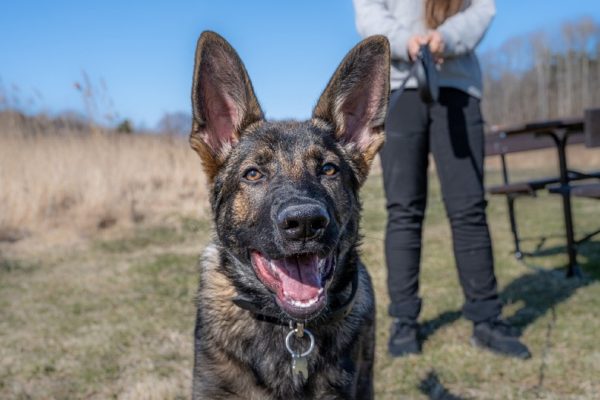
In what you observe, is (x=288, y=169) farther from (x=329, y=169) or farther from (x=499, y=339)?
(x=499, y=339)

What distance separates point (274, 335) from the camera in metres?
2.39

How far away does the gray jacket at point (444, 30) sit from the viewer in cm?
359

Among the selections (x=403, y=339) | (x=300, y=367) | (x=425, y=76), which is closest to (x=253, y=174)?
(x=300, y=367)

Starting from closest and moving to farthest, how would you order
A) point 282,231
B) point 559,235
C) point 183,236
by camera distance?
point 282,231 → point 559,235 → point 183,236

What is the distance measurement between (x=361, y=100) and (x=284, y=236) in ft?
3.55

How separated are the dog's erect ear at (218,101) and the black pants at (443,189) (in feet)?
4.21

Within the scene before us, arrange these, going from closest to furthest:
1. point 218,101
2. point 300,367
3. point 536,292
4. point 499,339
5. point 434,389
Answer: point 300,367 < point 218,101 < point 434,389 < point 499,339 < point 536,292

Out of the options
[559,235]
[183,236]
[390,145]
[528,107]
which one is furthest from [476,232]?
[528,107]

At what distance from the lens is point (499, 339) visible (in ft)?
12.4

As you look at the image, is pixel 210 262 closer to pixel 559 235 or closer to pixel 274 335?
pixel 274 335

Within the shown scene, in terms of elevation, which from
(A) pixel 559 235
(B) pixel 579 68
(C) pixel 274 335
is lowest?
(A) pixel 559 235

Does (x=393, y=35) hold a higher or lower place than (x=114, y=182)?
higher

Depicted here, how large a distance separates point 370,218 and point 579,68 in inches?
1808


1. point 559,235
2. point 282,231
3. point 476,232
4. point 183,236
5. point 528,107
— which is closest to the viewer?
point 282,231
